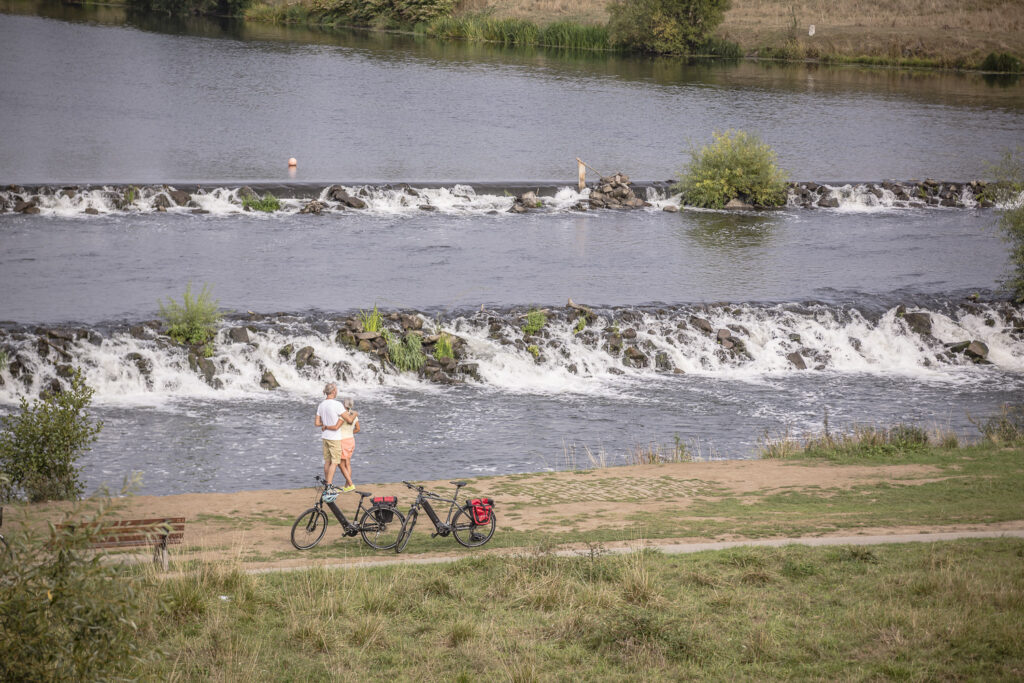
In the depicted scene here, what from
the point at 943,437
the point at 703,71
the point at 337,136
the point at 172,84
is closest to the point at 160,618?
the point at 943,437

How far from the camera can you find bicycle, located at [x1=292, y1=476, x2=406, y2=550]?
13.6m

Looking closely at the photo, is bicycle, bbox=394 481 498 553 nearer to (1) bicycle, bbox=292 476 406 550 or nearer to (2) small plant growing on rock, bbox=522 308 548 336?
(1) bicycle, bbox=292 476 406 550

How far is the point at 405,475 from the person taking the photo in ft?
63.0

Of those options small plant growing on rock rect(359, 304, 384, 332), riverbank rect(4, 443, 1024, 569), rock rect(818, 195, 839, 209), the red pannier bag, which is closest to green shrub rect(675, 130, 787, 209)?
rock rect(818, 195, 839, 209)

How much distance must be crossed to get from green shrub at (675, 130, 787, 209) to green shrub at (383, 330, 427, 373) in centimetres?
1966

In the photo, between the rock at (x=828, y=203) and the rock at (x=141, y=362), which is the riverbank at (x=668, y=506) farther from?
the rock at (x=828, y=203)

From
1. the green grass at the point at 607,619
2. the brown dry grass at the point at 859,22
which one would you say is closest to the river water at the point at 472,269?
the green grass at the point at 607,619

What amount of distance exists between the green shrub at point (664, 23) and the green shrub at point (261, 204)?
163 ft

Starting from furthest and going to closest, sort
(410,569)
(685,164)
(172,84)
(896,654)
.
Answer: (172,84)
(685,164)
(410,569)
(896,654)

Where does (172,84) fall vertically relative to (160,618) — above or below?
above

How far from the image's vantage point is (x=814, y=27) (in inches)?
3290

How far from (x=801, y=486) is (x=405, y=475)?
695 centimetres

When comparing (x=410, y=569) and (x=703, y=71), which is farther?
(x=703, y=71)

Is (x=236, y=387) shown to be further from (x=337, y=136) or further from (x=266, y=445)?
(x=337, y=136)
